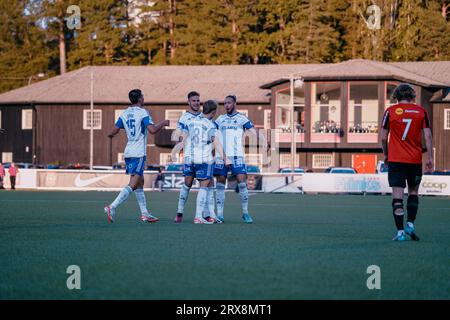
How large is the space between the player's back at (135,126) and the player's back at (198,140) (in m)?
0.73

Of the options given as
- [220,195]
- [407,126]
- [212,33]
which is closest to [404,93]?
[407,126]

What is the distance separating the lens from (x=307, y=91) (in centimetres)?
6506

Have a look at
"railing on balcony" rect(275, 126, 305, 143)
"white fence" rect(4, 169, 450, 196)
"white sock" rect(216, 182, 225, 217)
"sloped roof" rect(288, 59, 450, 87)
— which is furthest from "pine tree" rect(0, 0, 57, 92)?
"white sock" rect(216, 182, 225, 217)

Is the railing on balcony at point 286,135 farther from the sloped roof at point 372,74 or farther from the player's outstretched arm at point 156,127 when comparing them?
the player's outstretched arm at point 156,127

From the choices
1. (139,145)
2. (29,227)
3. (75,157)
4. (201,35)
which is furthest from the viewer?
(201,35)

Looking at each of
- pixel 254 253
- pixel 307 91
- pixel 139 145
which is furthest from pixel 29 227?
pixel 307 91

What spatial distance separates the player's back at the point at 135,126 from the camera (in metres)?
16.0

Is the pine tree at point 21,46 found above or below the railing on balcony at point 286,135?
above

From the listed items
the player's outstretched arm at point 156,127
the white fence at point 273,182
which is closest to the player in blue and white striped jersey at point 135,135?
the player's outstretched arm at point 156,127

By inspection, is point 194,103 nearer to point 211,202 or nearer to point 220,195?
point 211,202

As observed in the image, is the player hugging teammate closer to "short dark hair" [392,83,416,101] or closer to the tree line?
"short dark hair" [392,83,416,101]

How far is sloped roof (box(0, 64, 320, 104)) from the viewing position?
7231 centimetres

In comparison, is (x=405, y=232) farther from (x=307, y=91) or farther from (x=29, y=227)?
(x=307, y=91)

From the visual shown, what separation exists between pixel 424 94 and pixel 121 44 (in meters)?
32.9
